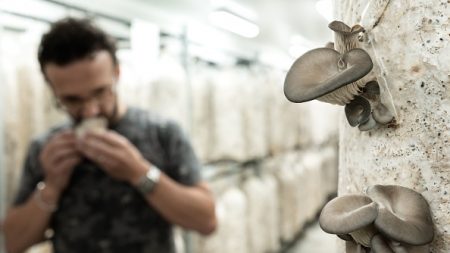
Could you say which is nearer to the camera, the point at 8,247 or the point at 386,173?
the point at 386,173

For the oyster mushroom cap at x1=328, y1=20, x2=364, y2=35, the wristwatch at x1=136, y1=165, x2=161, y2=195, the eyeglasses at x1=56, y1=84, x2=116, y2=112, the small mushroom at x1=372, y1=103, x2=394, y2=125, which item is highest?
the oyster mushroom cap at x1=328, y1=20, x2=364, y2=35

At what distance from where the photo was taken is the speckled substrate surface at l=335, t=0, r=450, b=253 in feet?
1.17

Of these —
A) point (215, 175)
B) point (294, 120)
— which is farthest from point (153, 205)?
point (294, 120)

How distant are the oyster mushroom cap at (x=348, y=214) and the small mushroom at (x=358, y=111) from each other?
2.9 inches

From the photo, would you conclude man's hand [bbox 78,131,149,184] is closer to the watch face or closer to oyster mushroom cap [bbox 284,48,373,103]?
the watch face

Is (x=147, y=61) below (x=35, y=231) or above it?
above

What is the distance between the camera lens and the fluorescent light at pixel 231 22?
303 centimetres

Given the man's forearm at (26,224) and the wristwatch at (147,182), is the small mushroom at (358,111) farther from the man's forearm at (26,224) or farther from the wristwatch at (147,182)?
the man's forearm at (26,224)

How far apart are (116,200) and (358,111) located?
1069 mm

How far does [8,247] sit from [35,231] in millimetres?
121

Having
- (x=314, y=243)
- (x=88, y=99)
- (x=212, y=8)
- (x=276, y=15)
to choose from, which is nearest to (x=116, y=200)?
(x=88, y=99)

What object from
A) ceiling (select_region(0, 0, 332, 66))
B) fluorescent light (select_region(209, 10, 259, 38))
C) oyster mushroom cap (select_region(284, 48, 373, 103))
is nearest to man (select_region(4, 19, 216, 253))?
ceiling (select_region(0, 0, 332, 66))

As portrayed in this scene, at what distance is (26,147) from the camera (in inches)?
58.4

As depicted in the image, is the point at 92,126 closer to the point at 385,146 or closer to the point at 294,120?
the point at 385,146
